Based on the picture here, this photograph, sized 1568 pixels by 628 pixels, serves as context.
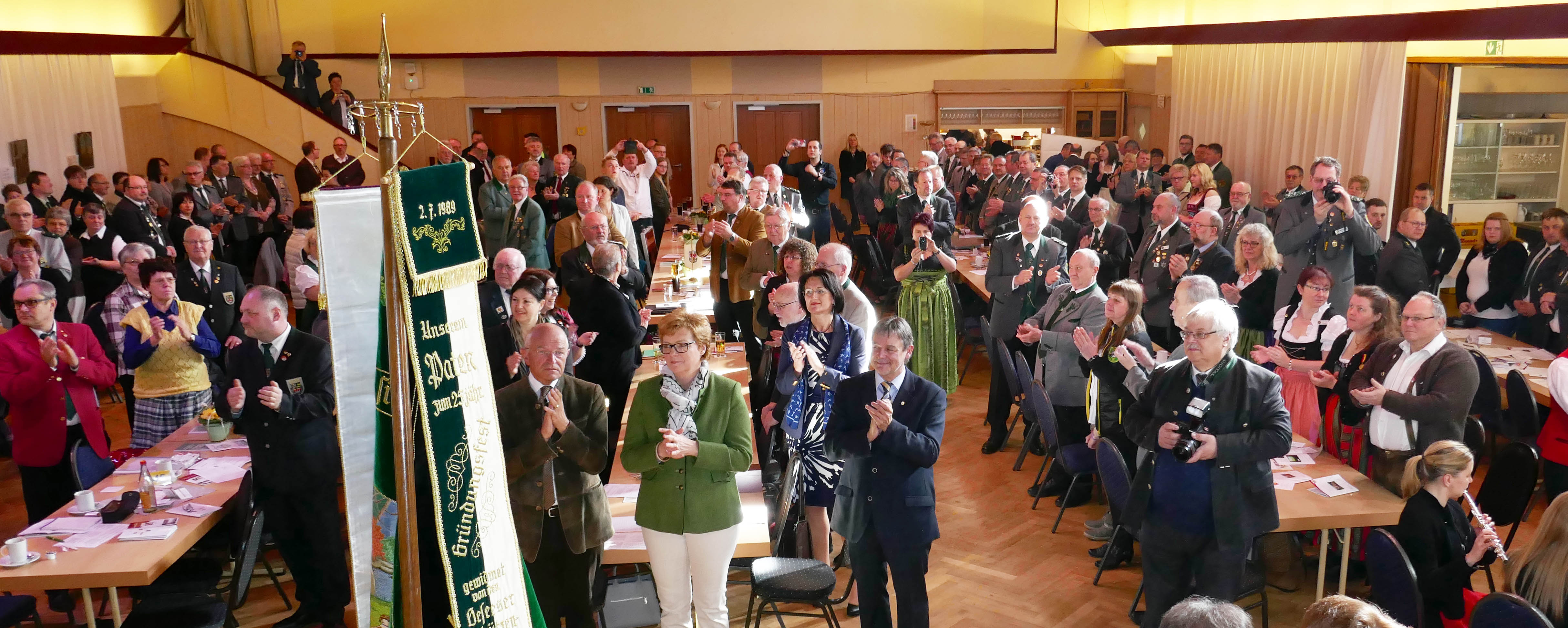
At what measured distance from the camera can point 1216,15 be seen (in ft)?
44.8

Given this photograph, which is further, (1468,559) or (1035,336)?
(1035,336)

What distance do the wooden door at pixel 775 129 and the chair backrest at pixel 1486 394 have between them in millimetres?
12655

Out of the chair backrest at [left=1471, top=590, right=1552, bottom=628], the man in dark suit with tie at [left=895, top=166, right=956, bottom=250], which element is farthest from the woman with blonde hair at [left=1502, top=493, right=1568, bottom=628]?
the man in dark suit with tie at [left=895, top=166, right=956, bottom=250]

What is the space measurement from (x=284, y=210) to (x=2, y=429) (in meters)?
5.47

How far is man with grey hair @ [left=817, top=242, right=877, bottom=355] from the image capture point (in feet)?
18.4

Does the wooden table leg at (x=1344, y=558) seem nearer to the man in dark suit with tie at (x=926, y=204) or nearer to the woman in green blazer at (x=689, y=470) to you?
the woman in green blazer at (x=689, y=470)

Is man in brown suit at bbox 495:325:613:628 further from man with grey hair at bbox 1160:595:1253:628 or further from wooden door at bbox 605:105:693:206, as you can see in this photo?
wooden door at bbox 605:105:693:206

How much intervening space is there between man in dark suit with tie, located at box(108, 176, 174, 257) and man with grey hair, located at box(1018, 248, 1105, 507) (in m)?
7.16

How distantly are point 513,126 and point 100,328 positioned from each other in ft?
39.0

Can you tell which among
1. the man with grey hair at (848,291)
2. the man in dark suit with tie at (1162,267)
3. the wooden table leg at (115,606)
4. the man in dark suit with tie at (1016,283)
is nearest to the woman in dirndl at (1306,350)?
the man in dark suit with tie at (1162,267)

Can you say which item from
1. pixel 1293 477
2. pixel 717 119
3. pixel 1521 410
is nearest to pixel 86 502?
pixel 1293 477

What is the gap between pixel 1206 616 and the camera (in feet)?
9.02

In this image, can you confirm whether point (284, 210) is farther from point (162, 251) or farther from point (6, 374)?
point (6, 374)

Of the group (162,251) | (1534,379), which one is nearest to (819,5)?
(162,251)
